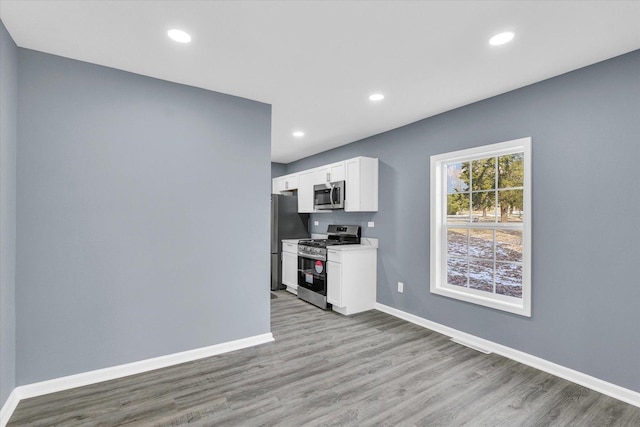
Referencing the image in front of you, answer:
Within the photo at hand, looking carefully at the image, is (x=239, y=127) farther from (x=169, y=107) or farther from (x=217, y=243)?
(x=217, y=243)

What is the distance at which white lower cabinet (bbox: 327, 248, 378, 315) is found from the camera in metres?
4.21

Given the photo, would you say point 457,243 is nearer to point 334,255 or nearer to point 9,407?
point 334,255

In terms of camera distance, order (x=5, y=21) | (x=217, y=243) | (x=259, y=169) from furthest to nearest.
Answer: (x=259, y=169) → (x=217, y=243) → (x=5, y=21)

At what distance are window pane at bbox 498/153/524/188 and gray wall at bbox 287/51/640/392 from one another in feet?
0.76

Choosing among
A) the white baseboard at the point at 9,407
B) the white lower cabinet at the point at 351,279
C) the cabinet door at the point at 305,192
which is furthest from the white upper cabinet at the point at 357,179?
the white baseboard at the point at 9,407

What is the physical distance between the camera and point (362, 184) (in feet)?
14.7

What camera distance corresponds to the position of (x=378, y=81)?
9.33 feet

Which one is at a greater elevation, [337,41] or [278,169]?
[337,41]

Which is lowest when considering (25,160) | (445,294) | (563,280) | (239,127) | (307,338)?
(307,338)

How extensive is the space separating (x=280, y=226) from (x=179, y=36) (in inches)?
155

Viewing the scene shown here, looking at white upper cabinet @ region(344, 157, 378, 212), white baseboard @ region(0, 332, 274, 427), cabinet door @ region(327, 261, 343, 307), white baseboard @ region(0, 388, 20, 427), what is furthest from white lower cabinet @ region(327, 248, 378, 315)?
white baseboard @ region(0, 388, 20, 427)

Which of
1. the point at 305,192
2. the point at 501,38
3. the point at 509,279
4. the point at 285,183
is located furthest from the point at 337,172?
the point at 501,38

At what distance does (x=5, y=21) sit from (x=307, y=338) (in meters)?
3.51

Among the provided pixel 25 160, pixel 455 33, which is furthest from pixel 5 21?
pixel 455 33
